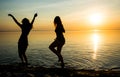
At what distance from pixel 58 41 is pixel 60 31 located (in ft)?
1.95

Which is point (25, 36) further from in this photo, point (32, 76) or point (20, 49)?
point (32, 76)

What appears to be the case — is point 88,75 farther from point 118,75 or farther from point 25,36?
point 25,36

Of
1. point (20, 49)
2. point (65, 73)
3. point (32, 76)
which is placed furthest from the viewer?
point (20, 49)

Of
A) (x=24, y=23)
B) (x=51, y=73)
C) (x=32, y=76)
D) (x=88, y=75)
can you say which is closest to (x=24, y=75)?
(x=32, y=76)

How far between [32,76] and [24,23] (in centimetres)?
428

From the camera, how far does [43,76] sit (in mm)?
10000

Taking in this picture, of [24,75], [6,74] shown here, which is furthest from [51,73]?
[6,74]

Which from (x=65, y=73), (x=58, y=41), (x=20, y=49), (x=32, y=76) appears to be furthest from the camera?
(x=20, y=49)

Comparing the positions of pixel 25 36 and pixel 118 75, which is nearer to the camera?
pixel 118 75

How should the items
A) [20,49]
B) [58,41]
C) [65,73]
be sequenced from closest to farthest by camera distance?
[65,73] → [58,41] → [20,49]

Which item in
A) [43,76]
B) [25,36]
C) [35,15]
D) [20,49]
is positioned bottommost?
[43,76]

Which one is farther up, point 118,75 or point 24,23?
point 24,23

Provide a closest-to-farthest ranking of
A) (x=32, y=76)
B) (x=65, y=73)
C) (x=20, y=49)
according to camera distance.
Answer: (x=32, y=76), (x=65, y=73), (x=20, y=49)

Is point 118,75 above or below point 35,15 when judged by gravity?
below
